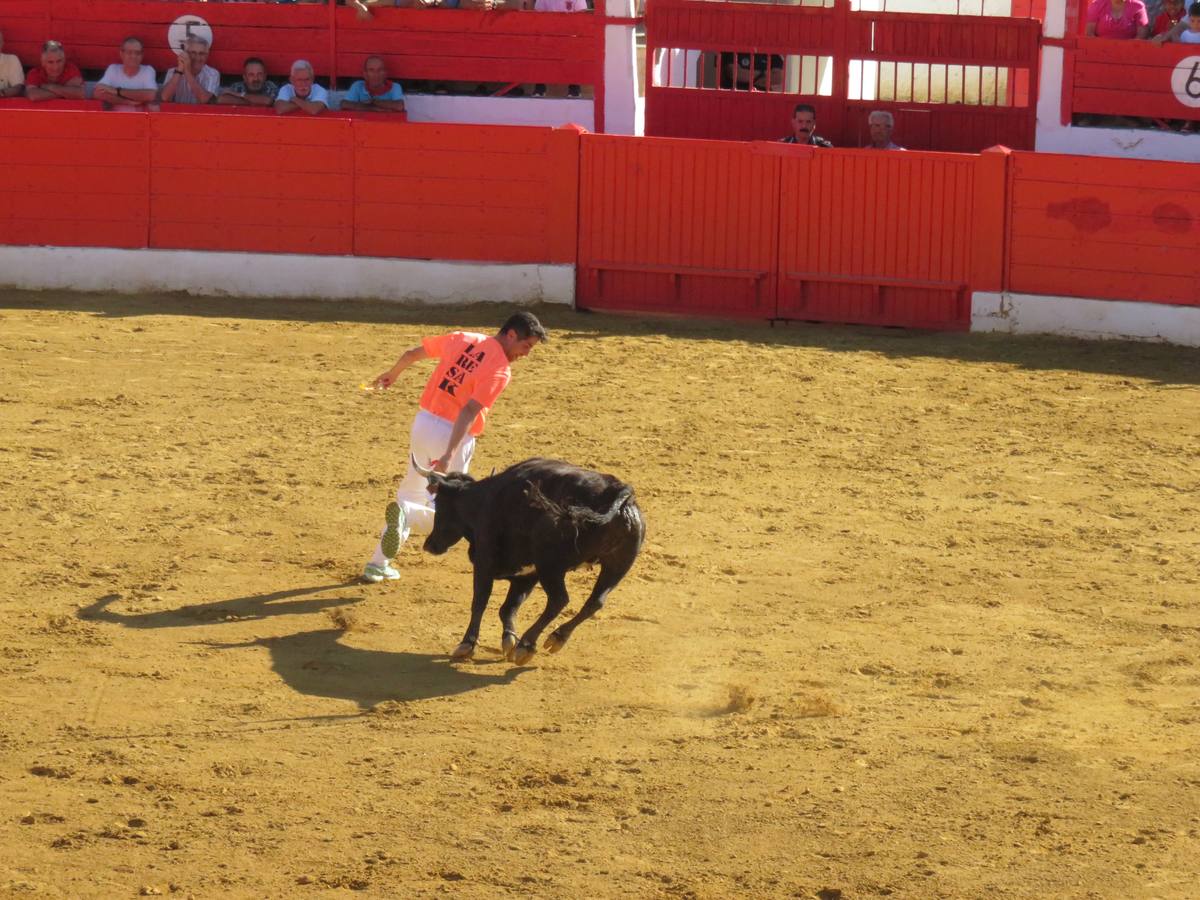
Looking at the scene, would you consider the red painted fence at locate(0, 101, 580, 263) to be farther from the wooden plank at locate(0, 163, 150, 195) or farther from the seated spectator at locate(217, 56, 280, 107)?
the seated spectator at locate(217, 56, 280, 107)

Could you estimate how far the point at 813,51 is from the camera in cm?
1510

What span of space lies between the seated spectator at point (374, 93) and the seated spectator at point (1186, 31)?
21.4 feet

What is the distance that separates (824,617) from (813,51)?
884 centimetres

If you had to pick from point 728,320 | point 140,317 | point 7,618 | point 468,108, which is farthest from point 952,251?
point 7,618

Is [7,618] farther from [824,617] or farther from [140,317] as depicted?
[140,317]

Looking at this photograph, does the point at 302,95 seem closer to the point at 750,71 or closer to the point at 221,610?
the point at 750,71

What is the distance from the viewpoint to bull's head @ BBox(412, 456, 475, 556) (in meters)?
6.75

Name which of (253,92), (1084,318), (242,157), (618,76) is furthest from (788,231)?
(253,92)

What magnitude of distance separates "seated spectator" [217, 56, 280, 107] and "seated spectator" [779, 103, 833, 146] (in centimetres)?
460

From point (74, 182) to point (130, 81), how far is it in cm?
157

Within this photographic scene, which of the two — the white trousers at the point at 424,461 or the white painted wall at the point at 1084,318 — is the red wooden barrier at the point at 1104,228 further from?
the white trousers at the point at 424,461

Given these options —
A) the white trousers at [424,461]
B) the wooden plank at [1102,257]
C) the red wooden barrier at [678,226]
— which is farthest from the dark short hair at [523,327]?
the wooden plank at [1102,257]

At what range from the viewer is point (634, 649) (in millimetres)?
6945

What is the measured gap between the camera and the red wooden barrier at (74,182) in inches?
558
